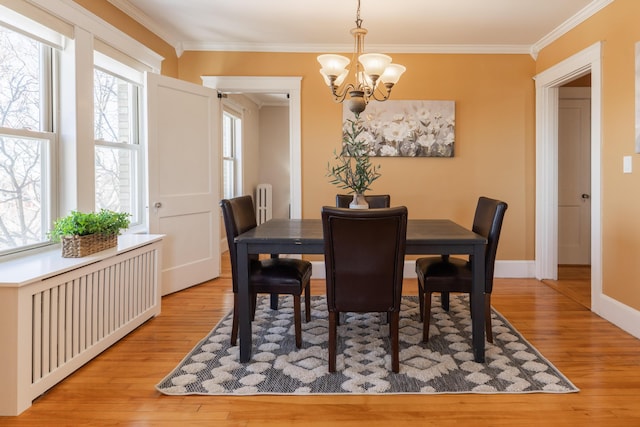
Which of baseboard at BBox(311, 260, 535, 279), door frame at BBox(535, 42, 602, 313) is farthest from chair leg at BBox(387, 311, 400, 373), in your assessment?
door frame at BBox(535, 42, 602, 313)

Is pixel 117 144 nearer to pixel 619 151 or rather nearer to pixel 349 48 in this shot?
pixel 349 48

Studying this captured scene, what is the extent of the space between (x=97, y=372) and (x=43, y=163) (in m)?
1.35

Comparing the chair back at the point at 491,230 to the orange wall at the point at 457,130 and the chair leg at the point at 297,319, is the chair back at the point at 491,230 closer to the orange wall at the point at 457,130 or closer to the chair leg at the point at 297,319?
the chair leg at the point at 297,319

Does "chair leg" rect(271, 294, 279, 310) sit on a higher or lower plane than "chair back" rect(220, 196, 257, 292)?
lower

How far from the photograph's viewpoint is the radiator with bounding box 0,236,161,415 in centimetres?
183

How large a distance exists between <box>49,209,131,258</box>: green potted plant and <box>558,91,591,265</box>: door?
4.99 meters

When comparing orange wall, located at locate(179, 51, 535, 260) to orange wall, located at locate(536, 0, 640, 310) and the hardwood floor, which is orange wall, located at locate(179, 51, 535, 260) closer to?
the hardwood floor

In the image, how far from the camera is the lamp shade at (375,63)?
250cm

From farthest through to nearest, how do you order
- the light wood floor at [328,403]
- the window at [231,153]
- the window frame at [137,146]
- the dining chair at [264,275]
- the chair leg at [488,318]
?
the window at [231,153] → the window frame at [137,146] → the chair leg at [488,318] → the dining chair at [264,275] → the light wood floor at [328,403]

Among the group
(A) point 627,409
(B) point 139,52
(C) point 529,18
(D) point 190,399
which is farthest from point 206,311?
(C) point 529,18

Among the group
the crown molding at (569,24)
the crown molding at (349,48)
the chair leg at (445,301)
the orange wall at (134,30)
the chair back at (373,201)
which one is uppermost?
the crown molding at (349,48)

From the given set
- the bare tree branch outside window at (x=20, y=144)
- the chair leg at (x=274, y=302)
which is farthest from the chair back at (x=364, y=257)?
the bare tree branch outside window at (x=20, y=144)

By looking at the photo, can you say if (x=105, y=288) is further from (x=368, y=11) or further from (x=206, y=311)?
(x=368, y=11)

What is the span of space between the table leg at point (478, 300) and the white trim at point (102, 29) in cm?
289
